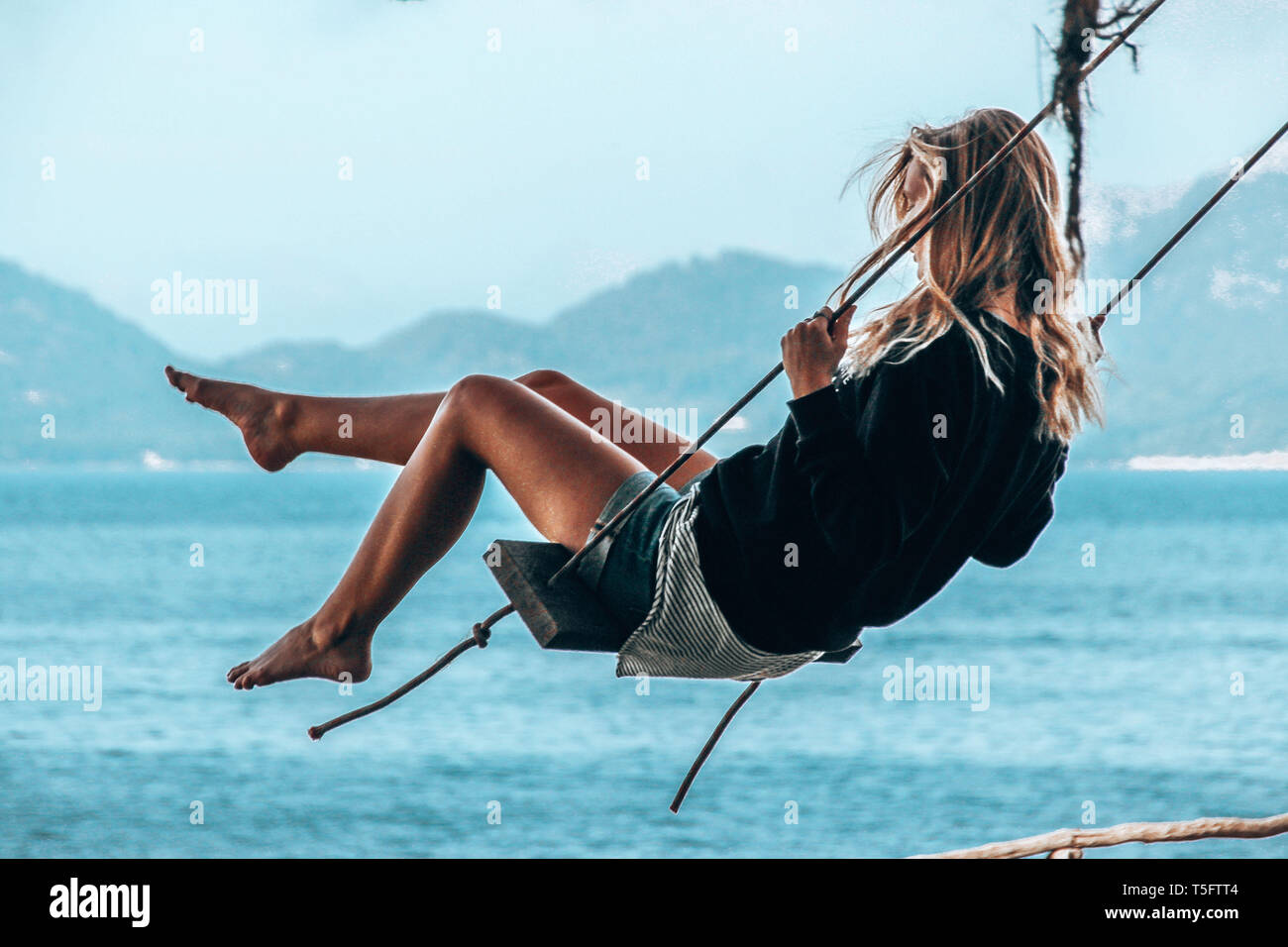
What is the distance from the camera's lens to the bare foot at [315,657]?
2164 millimetres

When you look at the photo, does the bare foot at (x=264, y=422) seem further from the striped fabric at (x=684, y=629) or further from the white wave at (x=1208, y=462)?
the white wave at (x=1208, y=462)

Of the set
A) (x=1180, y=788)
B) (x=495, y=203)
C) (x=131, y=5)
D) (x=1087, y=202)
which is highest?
(x=131, y=5)

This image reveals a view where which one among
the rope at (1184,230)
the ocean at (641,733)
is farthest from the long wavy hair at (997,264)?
the ocean at (641,733)

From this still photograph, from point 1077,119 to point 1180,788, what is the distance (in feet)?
78.5

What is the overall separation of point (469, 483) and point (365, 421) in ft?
0.63

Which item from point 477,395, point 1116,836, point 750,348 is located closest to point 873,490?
point 477,395

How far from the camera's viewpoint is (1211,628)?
32.8m

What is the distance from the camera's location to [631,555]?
2.01 m

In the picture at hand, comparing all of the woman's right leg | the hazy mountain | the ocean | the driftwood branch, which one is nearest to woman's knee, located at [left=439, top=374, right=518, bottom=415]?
the woman's right leg

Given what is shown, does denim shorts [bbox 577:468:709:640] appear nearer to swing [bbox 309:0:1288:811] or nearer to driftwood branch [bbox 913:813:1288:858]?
swing [bbox 309:0:1288:811]

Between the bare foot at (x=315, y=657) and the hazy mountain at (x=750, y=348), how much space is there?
122 feet

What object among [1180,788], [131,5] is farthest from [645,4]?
[1180,788]

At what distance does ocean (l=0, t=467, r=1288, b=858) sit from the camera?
72.3 ft
